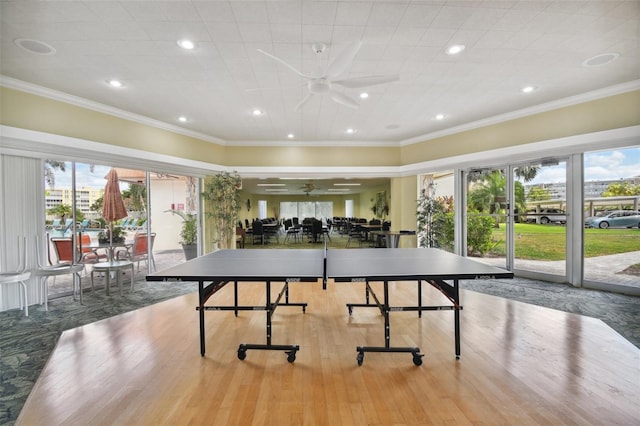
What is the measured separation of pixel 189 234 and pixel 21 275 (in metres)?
3.35

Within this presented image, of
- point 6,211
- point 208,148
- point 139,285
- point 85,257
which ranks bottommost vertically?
point 139,285

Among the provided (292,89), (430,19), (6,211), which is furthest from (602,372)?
(6,211)

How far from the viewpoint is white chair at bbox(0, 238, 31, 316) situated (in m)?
3.82

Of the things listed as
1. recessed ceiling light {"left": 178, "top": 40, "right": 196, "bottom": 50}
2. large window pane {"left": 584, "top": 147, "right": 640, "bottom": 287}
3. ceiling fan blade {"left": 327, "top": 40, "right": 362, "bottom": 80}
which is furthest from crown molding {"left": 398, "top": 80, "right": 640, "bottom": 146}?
recessed ceiling light {"left": 178, "top": 40, "right": 196, "bottom": 50}

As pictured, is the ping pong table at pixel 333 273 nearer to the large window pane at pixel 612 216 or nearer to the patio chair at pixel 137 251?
the patio chair at pixel 137 251

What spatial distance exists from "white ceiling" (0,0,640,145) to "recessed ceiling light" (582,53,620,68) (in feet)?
0.20

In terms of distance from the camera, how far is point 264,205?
20.2 m

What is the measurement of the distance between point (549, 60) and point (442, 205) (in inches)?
150

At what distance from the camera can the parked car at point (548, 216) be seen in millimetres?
5348

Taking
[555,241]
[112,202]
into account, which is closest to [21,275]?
[112,202]

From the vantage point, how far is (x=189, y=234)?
717 cm

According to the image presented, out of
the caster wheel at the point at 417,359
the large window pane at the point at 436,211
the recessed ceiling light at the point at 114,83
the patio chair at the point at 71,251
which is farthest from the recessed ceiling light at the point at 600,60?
the patio chair at the point at 71,251

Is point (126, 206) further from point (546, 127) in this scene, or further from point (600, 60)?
point (546, 127)

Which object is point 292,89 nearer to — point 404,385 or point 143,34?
point 143,34
